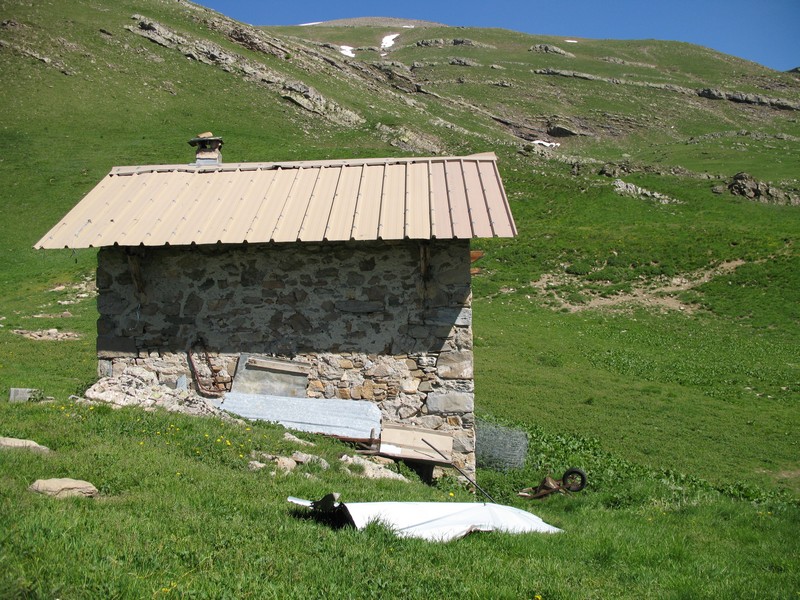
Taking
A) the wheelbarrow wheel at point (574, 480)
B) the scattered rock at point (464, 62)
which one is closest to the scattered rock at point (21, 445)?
the wheelbarrow wheel at point (574, 480)

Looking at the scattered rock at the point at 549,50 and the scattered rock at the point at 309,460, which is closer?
the scattered rock at the point at 309,460

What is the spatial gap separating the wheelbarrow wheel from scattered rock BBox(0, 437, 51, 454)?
6.61 metres

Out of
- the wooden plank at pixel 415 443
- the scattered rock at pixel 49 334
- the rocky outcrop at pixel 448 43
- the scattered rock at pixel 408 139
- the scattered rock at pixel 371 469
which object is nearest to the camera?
the scattered rock at pixel 371 469

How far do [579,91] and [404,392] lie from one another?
8246cm

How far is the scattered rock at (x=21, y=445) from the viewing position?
5.83 m

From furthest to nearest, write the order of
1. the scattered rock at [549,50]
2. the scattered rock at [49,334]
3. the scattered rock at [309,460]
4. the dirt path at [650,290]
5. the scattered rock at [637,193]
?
the scattered rock at [549,50] < the scattered rock at [637,193] < the dirt path at [650,290] < the scattered rock at [49,334] < the scattered rock at [309,460]

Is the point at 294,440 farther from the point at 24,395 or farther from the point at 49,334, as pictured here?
the point at 49,334

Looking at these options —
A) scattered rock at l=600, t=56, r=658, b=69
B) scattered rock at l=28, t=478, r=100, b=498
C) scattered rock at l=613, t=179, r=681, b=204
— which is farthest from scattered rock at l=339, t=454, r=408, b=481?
scattered rock at l=600, t=56, r=658, b=69

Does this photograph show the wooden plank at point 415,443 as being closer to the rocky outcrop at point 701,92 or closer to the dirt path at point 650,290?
the dirt path at point 650,290

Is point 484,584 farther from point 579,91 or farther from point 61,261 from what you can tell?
point 579,91

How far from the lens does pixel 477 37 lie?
4614 inches

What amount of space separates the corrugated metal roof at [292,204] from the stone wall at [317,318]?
0.40 metres

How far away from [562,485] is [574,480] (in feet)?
0.94

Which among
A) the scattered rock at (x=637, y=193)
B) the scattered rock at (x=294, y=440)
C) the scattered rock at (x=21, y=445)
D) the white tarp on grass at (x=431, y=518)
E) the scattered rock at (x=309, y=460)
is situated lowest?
the scattered rock at (x=294, y=440)
